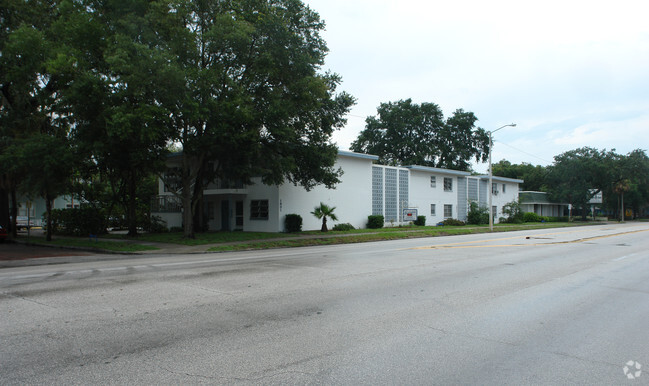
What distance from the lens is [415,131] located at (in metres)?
61.3

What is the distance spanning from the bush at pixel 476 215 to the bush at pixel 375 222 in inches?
604

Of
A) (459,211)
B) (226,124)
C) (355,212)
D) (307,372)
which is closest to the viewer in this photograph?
(307,372)

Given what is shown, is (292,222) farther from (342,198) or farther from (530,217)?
(530,217)

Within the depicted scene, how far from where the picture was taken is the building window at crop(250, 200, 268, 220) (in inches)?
1149

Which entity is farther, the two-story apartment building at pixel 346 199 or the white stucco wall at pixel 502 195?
the white stucco wall at pixel 502 195

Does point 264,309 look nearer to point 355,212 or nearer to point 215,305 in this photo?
point 215,305

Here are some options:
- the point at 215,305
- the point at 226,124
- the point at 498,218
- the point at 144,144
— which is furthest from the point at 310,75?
the point at 498,218

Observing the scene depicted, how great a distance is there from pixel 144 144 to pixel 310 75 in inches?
360

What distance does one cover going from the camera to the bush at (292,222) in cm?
2811

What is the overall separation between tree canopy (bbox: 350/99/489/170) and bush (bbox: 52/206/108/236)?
39.8 meters

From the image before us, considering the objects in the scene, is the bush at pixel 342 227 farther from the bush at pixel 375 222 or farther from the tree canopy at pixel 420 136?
the tree canopy at pixel 420 136

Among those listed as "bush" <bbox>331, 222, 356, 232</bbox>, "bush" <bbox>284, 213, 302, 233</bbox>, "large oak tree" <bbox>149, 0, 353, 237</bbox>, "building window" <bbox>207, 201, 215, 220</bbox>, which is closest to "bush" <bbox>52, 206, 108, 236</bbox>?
"building window" <bbox>207, 201, 215, 220</bbox>

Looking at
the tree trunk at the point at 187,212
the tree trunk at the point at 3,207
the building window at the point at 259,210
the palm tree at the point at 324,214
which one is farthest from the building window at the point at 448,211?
the tree trunk at the point at 3,207

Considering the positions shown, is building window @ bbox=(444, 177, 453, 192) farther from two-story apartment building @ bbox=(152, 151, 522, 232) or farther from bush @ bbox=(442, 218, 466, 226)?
bush @ bbox=(442, 218, 466, 226)
